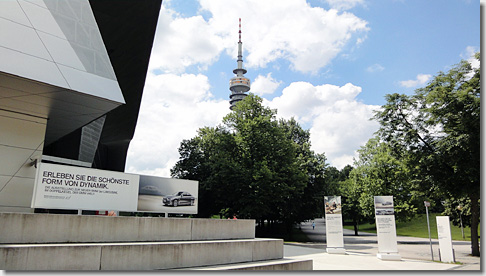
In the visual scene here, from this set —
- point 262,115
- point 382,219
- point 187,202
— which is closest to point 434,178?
point 382,219

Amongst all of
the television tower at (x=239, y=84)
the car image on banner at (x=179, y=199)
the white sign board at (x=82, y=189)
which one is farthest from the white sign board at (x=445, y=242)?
the television tower at (x=239, y=84)

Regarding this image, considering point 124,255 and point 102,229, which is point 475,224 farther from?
point 102,229

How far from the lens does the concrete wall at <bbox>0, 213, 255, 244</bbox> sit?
658 centimetres

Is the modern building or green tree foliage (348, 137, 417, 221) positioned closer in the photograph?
the modern building

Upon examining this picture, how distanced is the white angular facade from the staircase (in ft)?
15.0

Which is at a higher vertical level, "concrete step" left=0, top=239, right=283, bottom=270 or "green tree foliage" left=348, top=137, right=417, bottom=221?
"green tree foliage" left=348, top=137, right=417, bottom=221

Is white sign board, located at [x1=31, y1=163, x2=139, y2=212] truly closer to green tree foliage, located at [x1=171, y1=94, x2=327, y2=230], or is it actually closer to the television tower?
green tree foliage, located at [x1=171, y1=94, x2=327, y2=230]

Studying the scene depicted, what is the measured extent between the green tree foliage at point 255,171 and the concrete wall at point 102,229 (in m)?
18.8

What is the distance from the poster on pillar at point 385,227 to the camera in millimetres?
15492

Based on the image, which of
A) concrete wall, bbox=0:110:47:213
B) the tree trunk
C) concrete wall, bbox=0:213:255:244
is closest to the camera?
concrete wall, bbox=0:213:255:244

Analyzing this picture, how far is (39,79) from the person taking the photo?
29.9ft

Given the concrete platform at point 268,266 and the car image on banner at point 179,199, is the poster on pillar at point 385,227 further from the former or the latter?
the car image on banner at point 179,199

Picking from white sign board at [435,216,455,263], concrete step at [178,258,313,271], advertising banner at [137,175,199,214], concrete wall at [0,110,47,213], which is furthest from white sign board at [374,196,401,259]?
concrete wall at [0,110,47,213]

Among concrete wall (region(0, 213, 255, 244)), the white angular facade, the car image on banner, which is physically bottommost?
concrete wall (region(0, 213, 255, 244))
